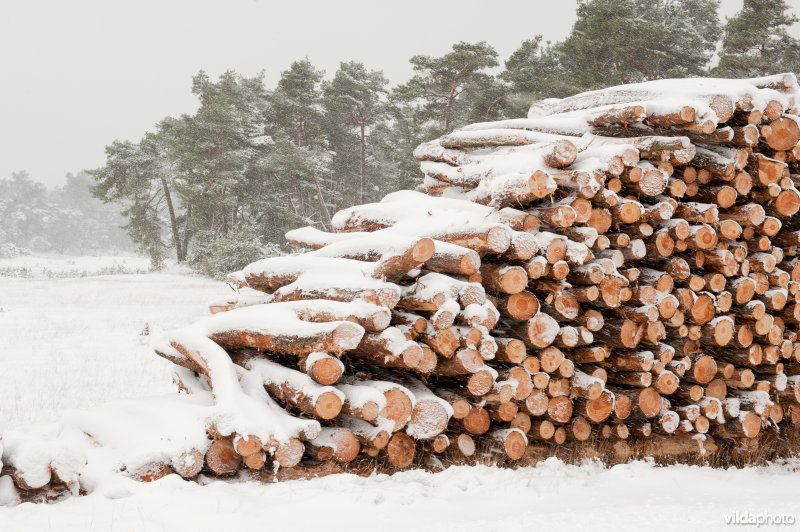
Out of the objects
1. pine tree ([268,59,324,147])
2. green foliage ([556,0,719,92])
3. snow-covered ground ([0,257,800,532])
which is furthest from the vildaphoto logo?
pine tree ([268,59,324,147])

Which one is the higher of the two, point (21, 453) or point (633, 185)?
point (633, 185)

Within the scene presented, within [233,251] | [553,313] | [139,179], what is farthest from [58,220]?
[553,313]

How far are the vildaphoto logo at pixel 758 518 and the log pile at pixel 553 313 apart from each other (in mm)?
1539

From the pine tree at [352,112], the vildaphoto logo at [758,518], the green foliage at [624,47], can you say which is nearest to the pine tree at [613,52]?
the green foliage at [624,47]

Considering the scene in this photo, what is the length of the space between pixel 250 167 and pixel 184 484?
31.6 metres

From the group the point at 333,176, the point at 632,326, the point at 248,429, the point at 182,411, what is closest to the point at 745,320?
the point at 632,326

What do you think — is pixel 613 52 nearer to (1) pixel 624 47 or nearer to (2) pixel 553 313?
(1) pixel 624 47

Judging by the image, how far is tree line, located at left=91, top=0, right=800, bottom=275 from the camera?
23719 mm

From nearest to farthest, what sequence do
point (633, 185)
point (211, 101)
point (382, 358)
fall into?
point (382, 358)
point (633, 185)
point (211, 101)

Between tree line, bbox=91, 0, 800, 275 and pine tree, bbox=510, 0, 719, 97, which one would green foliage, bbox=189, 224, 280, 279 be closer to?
tree line, bbox=91, 0, 800, 275

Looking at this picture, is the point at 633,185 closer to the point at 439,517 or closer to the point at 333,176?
the point at 439,517

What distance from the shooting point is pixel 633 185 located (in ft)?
17.4

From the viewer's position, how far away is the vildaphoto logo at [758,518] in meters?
3.33

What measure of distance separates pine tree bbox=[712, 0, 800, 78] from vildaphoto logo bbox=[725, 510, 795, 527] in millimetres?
22840
